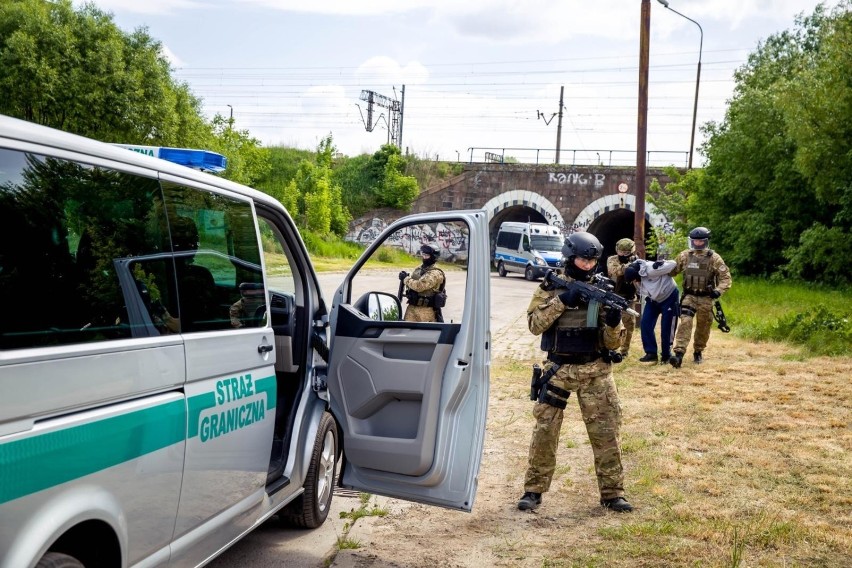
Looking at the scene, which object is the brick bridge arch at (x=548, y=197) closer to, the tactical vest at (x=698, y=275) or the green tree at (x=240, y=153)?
the green tree at (x=240, y=153)

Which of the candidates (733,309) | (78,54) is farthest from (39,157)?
(78,54)

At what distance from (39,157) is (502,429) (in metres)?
5.94

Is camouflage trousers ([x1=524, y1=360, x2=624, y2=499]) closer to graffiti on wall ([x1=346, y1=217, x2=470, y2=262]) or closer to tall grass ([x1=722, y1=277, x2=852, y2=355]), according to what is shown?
graffiti on wall ([x1=346, y1=217, x2=470, y2=262])

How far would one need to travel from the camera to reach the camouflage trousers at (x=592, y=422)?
5.64m

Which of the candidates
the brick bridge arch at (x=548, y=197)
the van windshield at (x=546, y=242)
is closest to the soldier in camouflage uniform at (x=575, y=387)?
the van windshield at (x=546, y=242)

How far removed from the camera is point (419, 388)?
177 inches

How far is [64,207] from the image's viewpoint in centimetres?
276

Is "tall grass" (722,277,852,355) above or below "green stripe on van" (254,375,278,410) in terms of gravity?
below

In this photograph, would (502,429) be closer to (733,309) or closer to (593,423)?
(593,423)

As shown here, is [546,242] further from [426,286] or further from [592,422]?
[592,422]

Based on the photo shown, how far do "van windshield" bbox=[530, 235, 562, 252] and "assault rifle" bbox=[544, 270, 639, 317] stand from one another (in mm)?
30653

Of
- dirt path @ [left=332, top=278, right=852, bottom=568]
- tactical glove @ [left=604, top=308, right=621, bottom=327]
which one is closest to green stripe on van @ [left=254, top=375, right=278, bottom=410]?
dirt path @ [left=332, top=278, right=852, bottom=568]

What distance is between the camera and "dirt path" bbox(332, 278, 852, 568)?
4.82m

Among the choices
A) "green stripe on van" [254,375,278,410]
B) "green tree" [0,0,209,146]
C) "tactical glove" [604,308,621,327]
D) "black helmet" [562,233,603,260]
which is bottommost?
"green stripe on van" [254,375,278,410]
